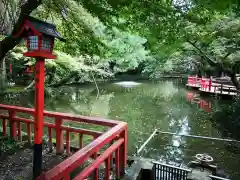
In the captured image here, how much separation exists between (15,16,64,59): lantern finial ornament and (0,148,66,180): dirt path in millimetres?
2328

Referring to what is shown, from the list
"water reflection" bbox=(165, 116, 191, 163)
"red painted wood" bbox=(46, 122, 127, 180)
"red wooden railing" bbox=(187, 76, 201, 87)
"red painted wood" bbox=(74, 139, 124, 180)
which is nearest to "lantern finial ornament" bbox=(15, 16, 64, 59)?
"red painted wood" bbox=(46, 122, 127, 180)

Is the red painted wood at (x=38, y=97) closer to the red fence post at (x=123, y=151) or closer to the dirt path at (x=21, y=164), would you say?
the dirt path at (x=21, y=164)

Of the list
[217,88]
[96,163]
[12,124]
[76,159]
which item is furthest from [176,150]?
[217,88]

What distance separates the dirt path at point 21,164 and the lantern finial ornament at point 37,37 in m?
2.33

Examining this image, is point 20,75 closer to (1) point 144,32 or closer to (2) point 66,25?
(2) point 66,25

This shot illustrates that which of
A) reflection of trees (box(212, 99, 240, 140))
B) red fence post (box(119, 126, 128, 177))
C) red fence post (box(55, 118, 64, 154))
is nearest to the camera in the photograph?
red fence post (box(119, 126, 128, 177))

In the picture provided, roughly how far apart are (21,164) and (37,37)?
2780 mm

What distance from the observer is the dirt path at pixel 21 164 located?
433cm

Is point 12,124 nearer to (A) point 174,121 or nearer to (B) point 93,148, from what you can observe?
(B) point 93,148

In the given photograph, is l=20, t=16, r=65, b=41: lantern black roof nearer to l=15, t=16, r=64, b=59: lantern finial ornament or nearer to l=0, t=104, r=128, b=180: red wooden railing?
l=15, t=16, r=64, b=59: lantern finial ornament

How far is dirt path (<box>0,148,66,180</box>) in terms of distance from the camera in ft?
14.2

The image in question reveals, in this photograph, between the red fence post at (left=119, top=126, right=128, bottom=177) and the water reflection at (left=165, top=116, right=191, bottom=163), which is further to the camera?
the water reflection at (left=165, top=116, right=191, bottom=163)

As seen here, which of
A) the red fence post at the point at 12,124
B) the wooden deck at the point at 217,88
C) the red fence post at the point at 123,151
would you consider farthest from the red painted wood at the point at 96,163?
the wooden deck at the point at 217,88

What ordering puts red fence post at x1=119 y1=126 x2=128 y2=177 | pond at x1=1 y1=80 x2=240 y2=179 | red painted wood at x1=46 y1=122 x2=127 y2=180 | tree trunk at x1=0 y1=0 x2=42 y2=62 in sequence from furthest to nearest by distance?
pond at x1=1 y1=80 x2=240 y2=179
red fence post at x1=119 y1=126 x2=128 y2=177
tree trunk at x1=0 y1=0 x2=42 y2=62
red painted wood at x1=46 y1=122 x2=127 y2=180
